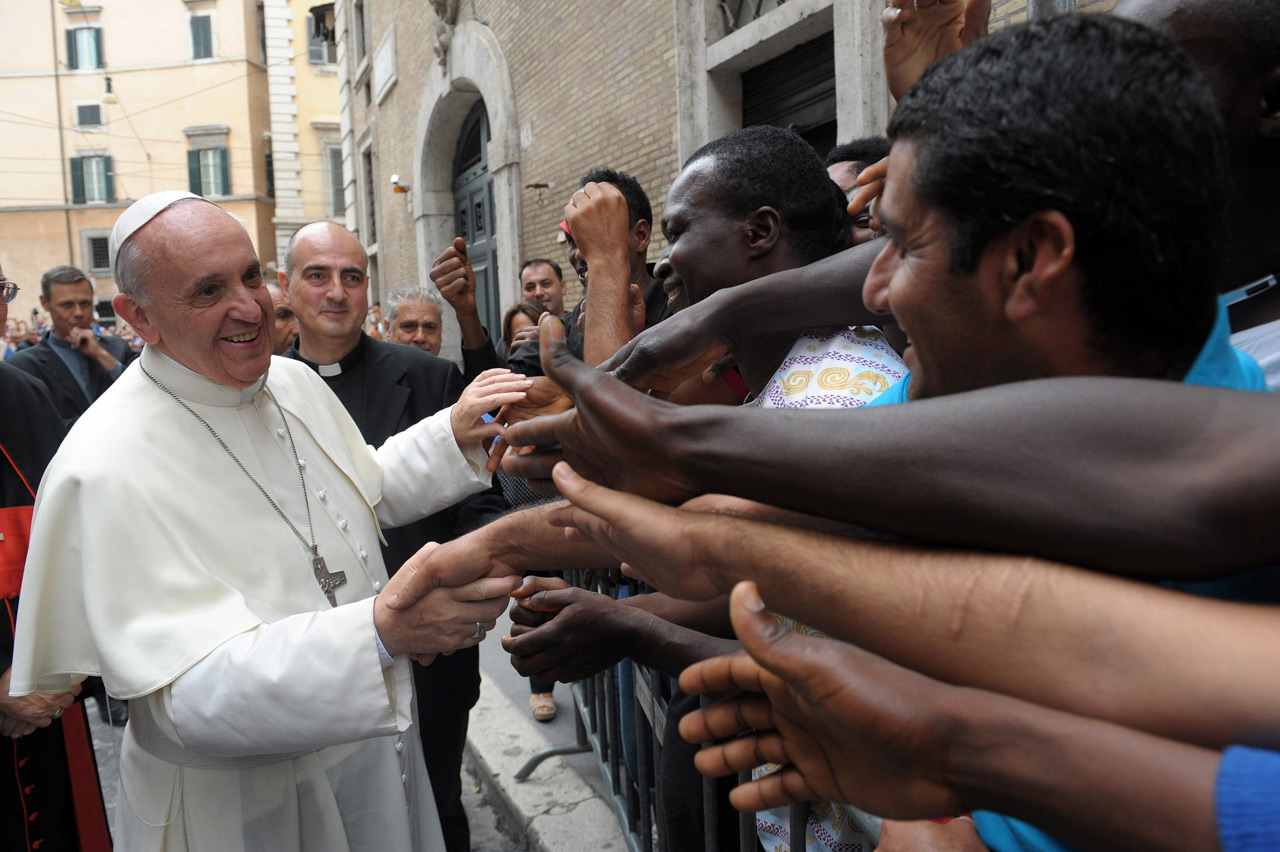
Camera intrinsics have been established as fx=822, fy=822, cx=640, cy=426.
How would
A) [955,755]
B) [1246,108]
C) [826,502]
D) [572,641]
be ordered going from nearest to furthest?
[955,755] → [826,502] → [1246,108] → [572,641]

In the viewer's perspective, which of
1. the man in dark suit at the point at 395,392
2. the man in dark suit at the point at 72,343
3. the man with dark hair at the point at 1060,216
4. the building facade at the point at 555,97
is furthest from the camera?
the building facade at the point at 555,97

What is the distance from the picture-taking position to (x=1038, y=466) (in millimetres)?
806

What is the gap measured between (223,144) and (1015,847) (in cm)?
3803

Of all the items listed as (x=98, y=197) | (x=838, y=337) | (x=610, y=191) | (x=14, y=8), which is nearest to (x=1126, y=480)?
(x=838, y=337)

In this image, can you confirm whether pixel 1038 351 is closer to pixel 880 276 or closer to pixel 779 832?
pixel 880 276

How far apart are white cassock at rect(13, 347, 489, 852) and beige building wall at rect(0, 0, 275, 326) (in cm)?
3443

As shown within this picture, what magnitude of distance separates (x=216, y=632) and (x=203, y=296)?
0.89 meters

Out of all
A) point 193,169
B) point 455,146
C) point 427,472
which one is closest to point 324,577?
point 427,472

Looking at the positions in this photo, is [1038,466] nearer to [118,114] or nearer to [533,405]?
[533,405]

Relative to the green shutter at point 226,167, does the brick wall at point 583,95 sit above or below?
below

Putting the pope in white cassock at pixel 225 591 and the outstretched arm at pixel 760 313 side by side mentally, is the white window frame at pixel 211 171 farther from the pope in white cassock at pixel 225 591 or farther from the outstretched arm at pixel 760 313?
the outstretched arm at pixel 760 313

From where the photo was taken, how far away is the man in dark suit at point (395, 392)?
321cm

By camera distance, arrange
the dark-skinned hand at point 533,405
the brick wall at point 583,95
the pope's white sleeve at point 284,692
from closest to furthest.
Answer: the pope's white sleeve at point 284,692 < the dark-skinned hand at point 533,405 < the brick wall at point 583,95

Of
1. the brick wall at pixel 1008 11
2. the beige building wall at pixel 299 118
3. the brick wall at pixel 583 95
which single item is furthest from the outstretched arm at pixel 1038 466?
the beige building wall at pixel 299 118
